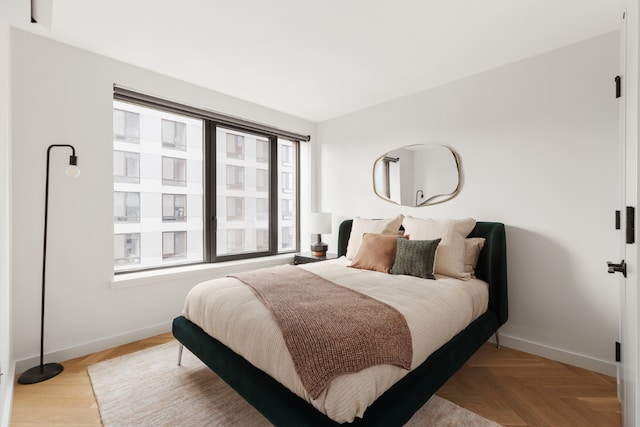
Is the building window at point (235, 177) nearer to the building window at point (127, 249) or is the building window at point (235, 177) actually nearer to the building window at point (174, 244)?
the building window at point (174, 244)

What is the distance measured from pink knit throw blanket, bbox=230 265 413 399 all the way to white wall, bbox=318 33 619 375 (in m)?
1.74

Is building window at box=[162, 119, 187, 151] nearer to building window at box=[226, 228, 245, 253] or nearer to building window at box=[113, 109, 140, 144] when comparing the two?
building window at box=[113, 109, 140, 144]

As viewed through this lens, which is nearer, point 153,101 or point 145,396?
point 145,396

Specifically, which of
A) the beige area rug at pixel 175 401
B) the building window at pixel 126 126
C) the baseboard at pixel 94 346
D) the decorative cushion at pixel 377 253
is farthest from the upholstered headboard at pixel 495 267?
the building window at pixel 126 126

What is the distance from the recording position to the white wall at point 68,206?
225cm

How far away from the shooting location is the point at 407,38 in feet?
7.58

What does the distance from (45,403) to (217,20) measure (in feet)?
9.02

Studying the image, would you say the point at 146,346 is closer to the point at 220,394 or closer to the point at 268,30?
the point at 220,394

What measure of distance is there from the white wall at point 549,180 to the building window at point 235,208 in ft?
7.47

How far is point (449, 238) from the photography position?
103 inches

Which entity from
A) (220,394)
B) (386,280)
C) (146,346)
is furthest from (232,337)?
(146,346)

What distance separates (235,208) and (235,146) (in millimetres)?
793

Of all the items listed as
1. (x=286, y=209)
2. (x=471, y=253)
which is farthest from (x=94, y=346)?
(x=471, y=253)

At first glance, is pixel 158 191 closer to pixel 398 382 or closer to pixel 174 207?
pixel 174 207
